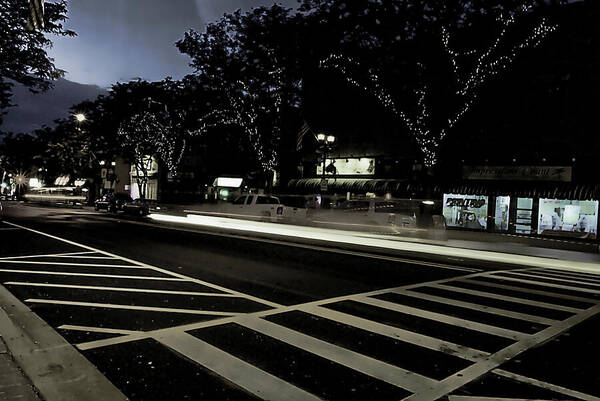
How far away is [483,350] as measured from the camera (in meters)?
5.48

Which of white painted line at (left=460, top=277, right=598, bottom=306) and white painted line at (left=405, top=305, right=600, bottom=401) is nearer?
white painted line at (left=405, top=305, right=600, bottom=401)

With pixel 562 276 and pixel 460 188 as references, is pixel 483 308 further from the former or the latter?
pixel 460 188

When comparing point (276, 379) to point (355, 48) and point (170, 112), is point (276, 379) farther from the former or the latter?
point (170, 112)

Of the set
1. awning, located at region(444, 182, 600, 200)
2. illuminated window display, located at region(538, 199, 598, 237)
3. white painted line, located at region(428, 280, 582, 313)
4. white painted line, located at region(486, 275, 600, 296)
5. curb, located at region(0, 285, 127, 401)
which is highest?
awning, located at region(444, 182, 600, 200)

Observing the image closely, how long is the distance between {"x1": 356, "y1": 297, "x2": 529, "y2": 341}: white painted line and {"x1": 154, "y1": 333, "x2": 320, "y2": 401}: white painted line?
329 cm

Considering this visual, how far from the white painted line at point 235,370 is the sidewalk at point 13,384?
4.99 ft

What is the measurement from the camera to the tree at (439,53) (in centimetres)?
2256

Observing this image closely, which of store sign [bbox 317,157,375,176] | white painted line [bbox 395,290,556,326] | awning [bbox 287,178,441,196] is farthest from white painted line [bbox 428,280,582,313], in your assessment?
store sign [bbox 317,157,375,176]

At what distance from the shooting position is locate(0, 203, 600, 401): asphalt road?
441 centimetres

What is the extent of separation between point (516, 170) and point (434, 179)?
453 cm

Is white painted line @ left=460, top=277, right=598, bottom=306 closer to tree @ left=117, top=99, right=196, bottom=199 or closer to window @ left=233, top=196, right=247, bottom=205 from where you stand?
window @ left=233, top=196, right=247, bottom=205

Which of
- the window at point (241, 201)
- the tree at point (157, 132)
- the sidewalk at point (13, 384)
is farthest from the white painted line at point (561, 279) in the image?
the tree at point (157, 132)

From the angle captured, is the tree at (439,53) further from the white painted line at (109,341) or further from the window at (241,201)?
the white painted line at (109,341)

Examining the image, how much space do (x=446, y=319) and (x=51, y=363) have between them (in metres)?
5.33
